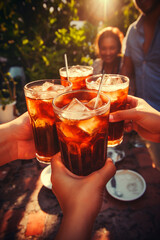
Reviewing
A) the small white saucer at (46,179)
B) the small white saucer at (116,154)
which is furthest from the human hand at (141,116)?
the small white saucer at (46,179)

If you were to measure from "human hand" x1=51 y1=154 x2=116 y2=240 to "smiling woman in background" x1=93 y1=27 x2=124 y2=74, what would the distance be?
11.2ft

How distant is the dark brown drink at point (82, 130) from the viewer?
3.44 feet

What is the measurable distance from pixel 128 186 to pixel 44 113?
5.62 feet

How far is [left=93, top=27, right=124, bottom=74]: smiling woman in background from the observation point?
412cm

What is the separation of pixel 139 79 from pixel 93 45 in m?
2.15

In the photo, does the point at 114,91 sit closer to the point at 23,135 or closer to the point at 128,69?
the point at 23,135

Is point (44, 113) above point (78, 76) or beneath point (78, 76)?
beneath

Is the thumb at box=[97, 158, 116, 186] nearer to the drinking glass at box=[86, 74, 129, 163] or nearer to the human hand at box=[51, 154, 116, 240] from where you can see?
the human hand at box=[51, 154, 116, 240]

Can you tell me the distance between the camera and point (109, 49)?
417 centimetres

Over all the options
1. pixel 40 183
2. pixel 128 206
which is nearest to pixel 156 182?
pixel 128 206

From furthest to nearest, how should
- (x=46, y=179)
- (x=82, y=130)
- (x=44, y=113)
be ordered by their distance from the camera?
(x=46, y=179)
(x=44, y=113)
(x=82, y=130)

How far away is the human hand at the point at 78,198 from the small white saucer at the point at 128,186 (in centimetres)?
123

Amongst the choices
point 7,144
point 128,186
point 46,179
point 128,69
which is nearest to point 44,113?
point 7,144

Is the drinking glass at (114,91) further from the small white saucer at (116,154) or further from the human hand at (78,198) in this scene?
the small white saucer at (116,154)
